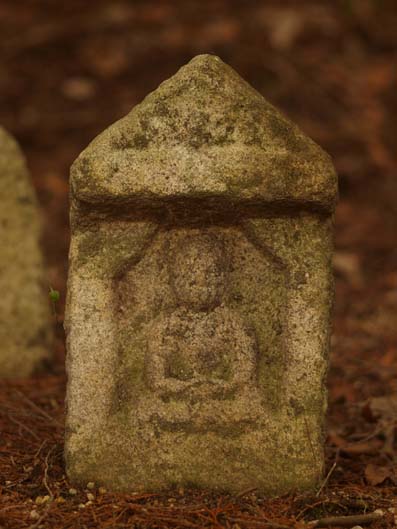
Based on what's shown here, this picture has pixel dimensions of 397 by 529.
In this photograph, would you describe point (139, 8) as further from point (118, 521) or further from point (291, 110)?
point (118, 521)

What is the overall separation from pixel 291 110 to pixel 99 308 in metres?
5.85

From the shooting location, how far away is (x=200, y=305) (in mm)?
3740

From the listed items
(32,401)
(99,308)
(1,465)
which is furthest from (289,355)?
(32,401)

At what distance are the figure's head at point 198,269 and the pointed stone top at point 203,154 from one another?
0.28 m

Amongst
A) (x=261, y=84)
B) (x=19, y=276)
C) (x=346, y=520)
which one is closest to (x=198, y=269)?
(x=346, y=520)

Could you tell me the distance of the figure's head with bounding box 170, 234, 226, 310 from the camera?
3.70 metres

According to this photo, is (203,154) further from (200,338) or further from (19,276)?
(19,276)

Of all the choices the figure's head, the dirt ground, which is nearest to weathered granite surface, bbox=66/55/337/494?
the figure's head

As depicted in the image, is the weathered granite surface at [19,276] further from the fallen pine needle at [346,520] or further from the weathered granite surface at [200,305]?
the fallen pine needle at [346,520]

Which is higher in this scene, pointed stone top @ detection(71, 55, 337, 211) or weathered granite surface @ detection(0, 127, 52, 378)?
pointed stone top @ detection(71, 55, 337, 211)

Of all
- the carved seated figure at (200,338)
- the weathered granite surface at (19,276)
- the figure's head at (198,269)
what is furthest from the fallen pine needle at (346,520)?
the weathered granite surface at (19,276)

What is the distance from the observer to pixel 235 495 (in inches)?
144

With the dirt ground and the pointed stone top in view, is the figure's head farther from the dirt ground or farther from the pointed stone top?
the dirt ground

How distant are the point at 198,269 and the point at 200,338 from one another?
0.28m
